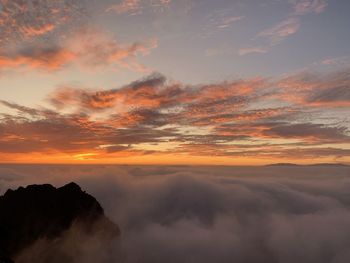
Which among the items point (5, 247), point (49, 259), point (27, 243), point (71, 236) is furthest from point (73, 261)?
point (5, 247)

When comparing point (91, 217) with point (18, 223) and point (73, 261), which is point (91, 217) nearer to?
point (73, 261)

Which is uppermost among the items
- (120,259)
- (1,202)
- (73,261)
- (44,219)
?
(1,202)

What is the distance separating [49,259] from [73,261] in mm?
16764

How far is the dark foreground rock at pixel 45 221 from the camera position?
74.1 metres

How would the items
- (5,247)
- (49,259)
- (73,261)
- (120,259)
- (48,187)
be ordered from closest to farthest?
(5,247) → (49,259) → (48,187) → (73,261) → (120,259)

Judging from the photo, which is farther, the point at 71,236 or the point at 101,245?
the point at 101,245

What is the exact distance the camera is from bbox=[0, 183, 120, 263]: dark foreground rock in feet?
243

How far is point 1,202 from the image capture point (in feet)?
252

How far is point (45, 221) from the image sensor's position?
269ft

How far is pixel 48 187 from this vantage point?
85312 millimetres

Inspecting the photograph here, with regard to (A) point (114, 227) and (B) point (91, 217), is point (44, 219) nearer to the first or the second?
(B) point (91, 217)

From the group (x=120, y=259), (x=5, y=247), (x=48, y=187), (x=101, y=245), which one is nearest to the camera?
(x=5, y=247)

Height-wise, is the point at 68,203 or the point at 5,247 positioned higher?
the point at 68,203

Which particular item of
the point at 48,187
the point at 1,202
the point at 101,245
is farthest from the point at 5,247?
the point at 101,245
